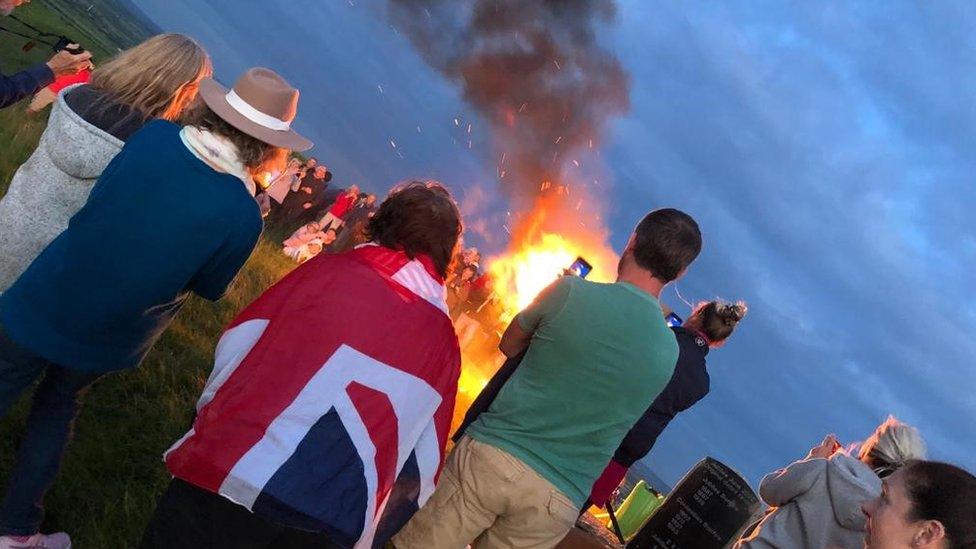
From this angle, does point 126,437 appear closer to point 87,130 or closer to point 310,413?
point 87,130

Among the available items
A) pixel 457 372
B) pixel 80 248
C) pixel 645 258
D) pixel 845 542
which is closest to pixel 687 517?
pixel 845 542

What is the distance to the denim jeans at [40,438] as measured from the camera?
295cm

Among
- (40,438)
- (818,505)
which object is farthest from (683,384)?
(40,438)

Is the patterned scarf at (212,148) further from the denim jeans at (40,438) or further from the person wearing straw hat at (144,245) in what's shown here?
the denim jeans at (40,438)

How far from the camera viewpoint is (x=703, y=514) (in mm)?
5781

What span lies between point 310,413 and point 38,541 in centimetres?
175

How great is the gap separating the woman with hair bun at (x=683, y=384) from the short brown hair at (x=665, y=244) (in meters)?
1.42

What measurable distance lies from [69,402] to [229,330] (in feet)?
3.54

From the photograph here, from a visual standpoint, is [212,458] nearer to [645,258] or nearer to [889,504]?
[645,258]

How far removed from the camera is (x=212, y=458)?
7.24ft

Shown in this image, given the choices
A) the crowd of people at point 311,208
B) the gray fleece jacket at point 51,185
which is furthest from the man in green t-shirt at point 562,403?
the crowd of people at point 311,208

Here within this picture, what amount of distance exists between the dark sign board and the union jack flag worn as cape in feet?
12.7

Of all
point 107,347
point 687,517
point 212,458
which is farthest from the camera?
point 687,517

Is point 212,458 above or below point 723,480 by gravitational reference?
below
